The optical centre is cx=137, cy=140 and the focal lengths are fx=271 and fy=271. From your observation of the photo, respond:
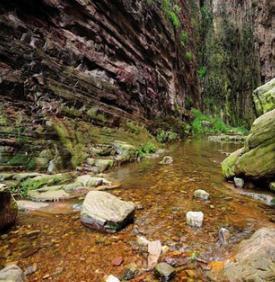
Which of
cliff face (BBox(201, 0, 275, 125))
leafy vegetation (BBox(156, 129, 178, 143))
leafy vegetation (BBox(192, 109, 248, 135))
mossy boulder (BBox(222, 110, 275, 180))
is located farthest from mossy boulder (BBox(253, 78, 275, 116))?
cliff face (BBox(201, 0, 275, 125))

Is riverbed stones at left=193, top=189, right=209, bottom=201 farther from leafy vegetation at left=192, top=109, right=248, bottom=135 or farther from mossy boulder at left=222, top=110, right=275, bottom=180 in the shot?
leafy vegetation at left=192, top=109, right=248, bottom=135

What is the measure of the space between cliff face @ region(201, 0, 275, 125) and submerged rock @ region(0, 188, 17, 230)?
118ft

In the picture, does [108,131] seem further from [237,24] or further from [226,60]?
[237,24]

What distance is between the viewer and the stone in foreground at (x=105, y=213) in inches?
171

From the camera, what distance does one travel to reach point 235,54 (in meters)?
44.0

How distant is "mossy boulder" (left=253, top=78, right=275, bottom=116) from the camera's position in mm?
8155

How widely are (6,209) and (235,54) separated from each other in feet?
151

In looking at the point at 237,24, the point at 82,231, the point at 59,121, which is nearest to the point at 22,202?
the point at 82,231

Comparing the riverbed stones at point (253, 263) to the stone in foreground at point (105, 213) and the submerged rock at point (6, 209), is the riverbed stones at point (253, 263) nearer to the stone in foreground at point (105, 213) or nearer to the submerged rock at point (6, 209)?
the stone in foreground at point (105, 213)

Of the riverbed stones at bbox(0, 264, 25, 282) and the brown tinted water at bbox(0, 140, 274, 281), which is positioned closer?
the riverbed stones at bbox(0, 264, 25, 282)

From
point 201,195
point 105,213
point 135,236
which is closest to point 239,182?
point 201,195

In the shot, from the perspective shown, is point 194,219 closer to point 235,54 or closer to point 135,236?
point 135,236

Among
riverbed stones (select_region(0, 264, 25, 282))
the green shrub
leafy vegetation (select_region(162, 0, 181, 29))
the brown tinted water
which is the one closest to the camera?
riverbed stones (select_region(0, 264, 25, 282))

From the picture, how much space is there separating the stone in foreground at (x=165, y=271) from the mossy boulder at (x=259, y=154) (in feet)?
13.4
